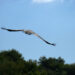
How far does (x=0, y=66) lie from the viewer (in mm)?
82938

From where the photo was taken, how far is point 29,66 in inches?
3716

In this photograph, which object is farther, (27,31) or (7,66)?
(7,66)

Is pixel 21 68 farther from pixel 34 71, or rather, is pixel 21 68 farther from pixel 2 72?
pixel 2 72

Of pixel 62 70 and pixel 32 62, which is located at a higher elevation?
pixel 62 70

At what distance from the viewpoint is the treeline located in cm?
8619

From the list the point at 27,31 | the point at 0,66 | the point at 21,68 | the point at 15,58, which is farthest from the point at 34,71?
the point at 27,31

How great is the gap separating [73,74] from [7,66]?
163ft

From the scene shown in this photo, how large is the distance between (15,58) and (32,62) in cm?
2343

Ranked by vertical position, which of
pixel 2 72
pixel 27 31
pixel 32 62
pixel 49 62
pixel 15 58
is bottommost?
pixel 27 31

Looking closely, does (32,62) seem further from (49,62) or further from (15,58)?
(49,62)

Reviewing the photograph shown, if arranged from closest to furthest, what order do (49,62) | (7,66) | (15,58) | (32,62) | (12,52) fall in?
(7,66) → (32,62) → (15,58) → (12,52) → (49,62)

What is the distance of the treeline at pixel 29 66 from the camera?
8619 centimetres

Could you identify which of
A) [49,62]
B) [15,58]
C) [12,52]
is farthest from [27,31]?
[49,62]

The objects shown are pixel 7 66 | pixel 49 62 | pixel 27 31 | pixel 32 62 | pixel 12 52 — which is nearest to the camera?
pixel 27 31
